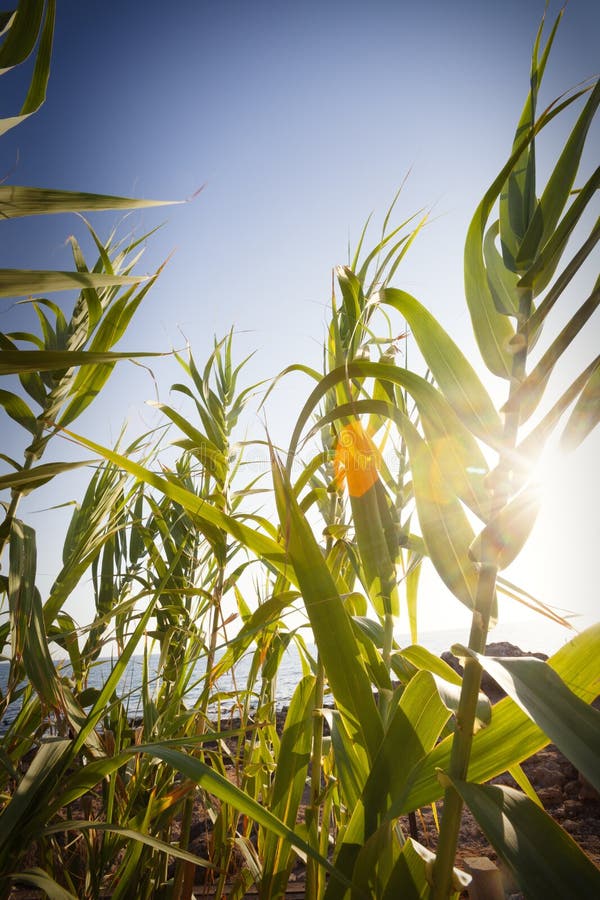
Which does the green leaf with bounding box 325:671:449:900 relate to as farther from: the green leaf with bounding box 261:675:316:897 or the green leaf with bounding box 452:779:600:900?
the green leaf with bounding box 261:675:316:897

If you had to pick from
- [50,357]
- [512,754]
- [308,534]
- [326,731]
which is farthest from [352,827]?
[326,731]

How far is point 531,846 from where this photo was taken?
0.33 metres

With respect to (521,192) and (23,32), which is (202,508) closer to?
(521,192)

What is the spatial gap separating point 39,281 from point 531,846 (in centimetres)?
64

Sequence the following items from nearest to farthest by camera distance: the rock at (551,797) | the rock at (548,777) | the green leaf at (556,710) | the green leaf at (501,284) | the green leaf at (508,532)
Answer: the green leaf at (556,710), the green leaf at (508,532), the green leaf at (501,284), the rock at (551,797), the rock at (548,777)

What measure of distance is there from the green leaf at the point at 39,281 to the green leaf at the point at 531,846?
0.58 m

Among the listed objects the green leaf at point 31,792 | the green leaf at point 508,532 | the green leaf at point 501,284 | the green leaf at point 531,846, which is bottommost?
the green leaf at point 531,846

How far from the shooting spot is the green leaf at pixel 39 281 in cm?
45

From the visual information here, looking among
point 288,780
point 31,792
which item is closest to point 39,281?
point 31,792

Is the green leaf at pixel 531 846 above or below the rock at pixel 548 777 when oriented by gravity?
above

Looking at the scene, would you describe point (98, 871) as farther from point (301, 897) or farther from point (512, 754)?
point (512, 754)

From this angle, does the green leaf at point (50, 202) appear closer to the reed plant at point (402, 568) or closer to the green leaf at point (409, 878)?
the reed plant at point (402, 568)

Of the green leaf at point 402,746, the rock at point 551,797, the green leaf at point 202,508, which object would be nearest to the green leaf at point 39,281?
the green leaf at point 202,508

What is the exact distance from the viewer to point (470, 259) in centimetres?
51
